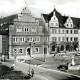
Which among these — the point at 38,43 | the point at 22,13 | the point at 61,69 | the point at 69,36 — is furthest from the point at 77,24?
the point at 61,69

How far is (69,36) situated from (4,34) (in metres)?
15.8

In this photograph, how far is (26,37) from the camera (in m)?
41.3

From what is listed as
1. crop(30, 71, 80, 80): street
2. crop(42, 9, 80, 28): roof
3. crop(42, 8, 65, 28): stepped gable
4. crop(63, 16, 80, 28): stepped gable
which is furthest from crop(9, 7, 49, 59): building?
crop(30, 71, 80, 80): street

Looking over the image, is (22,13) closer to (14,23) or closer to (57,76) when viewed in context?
(14,23)

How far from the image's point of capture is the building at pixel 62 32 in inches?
1816

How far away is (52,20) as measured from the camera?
1823 inches

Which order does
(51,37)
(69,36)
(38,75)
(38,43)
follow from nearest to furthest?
(38,75)
(38,43)
(51,37)
(69,36)

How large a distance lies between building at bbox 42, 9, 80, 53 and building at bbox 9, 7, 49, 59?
3096mm

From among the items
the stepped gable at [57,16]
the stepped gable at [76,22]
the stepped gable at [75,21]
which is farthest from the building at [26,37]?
the stepped gable at [76,22]

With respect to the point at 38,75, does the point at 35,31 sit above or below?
above

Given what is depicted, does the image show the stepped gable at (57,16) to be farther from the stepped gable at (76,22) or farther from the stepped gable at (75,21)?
the stepped gable at (76,22)

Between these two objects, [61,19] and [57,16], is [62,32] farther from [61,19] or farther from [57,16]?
[57,16]

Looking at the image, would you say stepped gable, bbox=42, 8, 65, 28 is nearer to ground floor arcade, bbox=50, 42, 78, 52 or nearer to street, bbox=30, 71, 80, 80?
ground floor arcade, bbox=50, 42, 78, 52

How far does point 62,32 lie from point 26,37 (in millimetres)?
10128
